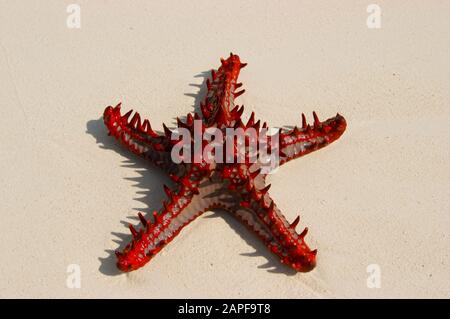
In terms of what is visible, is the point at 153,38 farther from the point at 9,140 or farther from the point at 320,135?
the point at 320,135

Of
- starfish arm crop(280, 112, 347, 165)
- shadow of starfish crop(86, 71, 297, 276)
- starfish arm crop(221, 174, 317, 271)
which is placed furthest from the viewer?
starfish arm crop(280, 112, 347, 165)

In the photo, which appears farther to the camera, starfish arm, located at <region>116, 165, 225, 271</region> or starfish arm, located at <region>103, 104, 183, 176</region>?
starfish arm, located at <region>103, 104, 183, 176</region>

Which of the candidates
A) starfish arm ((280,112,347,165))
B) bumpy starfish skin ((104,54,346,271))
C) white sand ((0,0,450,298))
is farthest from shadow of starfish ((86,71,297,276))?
starfish arm ((280,112,347,165))

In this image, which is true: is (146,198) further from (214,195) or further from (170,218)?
(214,195)

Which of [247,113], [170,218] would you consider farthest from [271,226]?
[247,113]

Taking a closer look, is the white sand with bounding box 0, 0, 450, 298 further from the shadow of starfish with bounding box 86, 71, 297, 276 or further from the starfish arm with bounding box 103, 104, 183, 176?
the starfish arm with bounding box 103, 104, 183, 176

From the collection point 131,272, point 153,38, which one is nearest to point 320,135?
point 131,272
